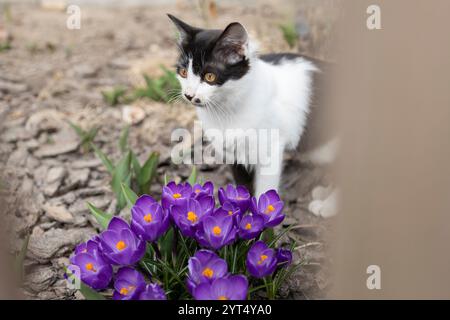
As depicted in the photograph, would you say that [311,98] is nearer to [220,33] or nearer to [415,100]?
[220,33]

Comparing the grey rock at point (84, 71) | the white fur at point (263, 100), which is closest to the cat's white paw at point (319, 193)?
the white fur at point (263, 100)

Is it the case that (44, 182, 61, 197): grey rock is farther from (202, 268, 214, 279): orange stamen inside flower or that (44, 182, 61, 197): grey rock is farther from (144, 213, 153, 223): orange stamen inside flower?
(202, 268, 214, 279): orange stamen inside flower

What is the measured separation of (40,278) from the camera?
192 cm

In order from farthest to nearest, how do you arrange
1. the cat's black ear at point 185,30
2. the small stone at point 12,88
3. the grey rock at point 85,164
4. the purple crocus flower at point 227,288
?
the small stone at point 12,88
the grey rock at point 85,164
the cat's black ear at point 185,30
the purple crocus flower at point 227,288

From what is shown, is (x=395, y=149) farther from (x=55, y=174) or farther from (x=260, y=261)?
(x=55, y=174)

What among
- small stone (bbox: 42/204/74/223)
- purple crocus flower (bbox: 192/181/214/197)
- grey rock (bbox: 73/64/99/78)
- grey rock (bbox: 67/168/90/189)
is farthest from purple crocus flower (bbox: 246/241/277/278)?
grey rock (bbox: 73/64/99/78)

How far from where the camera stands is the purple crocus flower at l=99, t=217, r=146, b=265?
4.79 feet

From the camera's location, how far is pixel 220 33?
1977 millimetres

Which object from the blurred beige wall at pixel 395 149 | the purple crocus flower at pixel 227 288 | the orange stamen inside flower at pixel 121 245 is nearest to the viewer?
the blurred beige wall at pixel 395 149

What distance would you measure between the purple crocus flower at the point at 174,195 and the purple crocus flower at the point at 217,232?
12 centimetres

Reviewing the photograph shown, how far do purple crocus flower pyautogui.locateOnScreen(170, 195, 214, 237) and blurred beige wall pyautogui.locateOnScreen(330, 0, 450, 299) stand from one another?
52cm

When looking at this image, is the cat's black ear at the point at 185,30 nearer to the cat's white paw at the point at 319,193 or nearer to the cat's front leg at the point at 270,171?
the cat's front leg at the point at 270,171

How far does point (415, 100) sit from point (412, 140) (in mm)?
84

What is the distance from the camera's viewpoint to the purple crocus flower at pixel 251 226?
1579 millimetres
